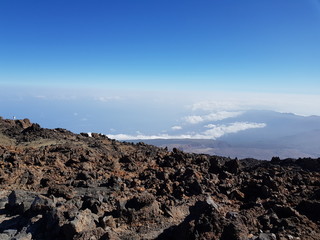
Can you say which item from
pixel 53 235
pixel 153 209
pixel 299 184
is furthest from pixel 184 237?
pixel 299 184

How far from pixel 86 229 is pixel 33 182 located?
674 cm

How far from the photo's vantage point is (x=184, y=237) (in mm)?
6688

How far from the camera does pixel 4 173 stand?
13.3 metres

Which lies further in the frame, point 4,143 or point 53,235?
point 4,143

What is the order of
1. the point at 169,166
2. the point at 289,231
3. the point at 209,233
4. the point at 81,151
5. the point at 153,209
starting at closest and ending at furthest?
the point at 209,233, the point at 289,231, the point at 153,209, the point at 169,166, the point at 81,151

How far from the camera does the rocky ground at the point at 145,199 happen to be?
733 centimetres

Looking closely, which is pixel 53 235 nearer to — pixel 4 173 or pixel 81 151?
pixel 4 173

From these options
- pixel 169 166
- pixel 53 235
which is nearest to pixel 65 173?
pixel 169 166

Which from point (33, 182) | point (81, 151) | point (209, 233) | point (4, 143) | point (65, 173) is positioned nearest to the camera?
point (209, 233)

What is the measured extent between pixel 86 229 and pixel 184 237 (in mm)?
2643

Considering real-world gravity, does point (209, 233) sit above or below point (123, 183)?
above

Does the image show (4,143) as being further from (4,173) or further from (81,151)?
(4,173)

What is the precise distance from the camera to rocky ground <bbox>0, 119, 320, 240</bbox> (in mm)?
7332

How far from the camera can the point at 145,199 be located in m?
9.35
